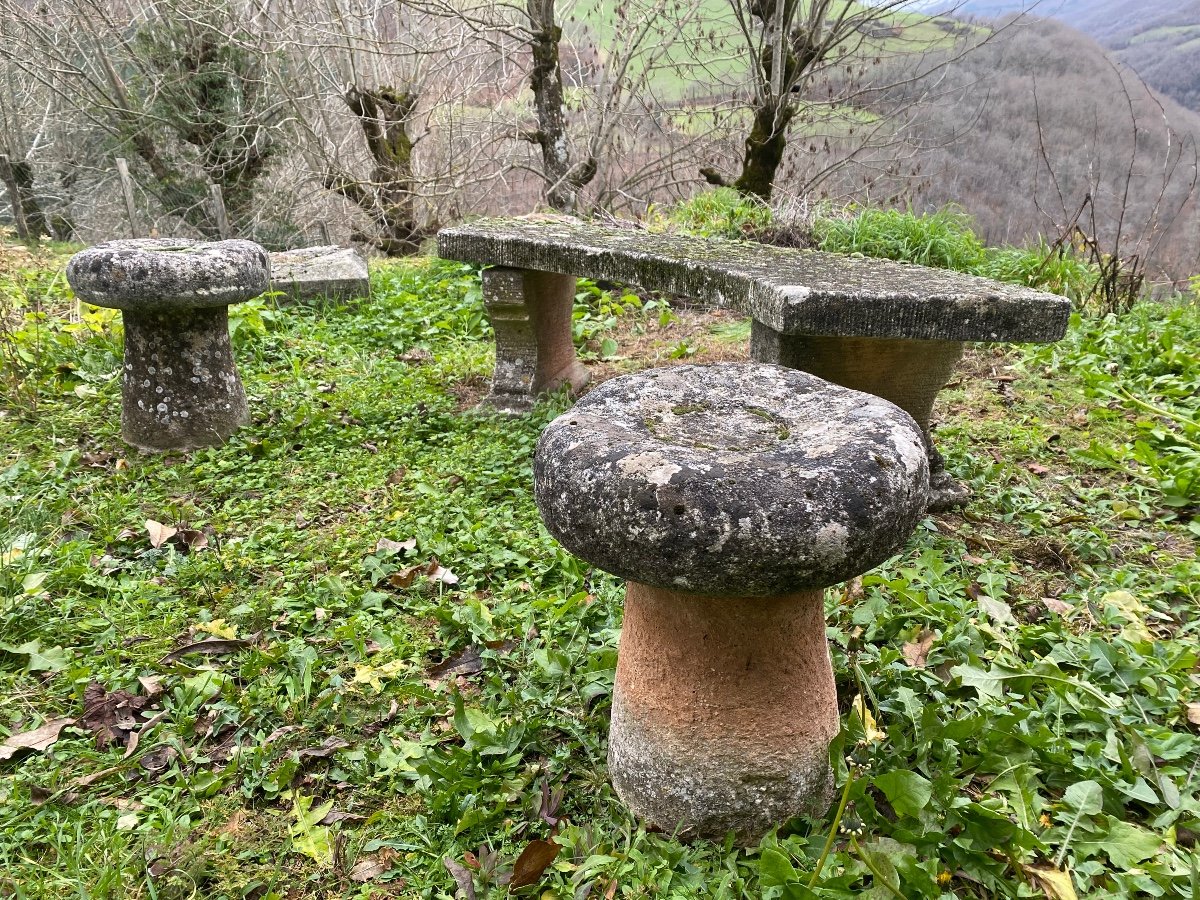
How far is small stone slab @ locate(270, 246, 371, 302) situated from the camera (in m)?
6.14

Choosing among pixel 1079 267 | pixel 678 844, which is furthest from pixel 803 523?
pixel 1079 267

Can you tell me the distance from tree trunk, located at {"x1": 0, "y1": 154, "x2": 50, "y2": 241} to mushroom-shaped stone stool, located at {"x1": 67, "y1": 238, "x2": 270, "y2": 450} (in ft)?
38.8

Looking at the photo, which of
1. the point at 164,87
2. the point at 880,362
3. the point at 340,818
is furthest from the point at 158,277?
the point at 164,87

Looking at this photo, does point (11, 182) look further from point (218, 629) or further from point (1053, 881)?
point (1053, 881)

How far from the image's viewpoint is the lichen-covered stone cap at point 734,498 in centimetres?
149

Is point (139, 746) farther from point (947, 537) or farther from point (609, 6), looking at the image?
point (609, 6)

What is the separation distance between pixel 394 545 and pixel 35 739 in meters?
1.27

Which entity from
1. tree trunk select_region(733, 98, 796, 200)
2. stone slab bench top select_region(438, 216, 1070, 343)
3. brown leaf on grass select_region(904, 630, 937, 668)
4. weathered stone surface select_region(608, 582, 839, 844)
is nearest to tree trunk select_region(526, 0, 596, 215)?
tree trunk select_region(733, 98, 796, 200)

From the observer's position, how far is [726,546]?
148 cm

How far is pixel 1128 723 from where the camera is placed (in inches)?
79.9

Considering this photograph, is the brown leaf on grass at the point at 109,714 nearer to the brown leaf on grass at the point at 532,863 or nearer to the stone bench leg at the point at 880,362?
the brown leaf on grass at the point at 532,863

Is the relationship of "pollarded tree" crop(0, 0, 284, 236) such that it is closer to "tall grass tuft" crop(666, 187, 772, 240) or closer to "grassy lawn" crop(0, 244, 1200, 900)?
"tall grass tuft" crop(666, 187, 772, 240)

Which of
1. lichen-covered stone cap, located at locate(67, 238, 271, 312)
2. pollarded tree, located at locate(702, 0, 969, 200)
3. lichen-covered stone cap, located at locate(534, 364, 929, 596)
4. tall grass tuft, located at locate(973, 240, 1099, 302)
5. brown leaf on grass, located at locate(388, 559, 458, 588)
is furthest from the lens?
pollarded tree, located at locate(702, 0, 969, 200)

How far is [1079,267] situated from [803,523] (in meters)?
5.80
